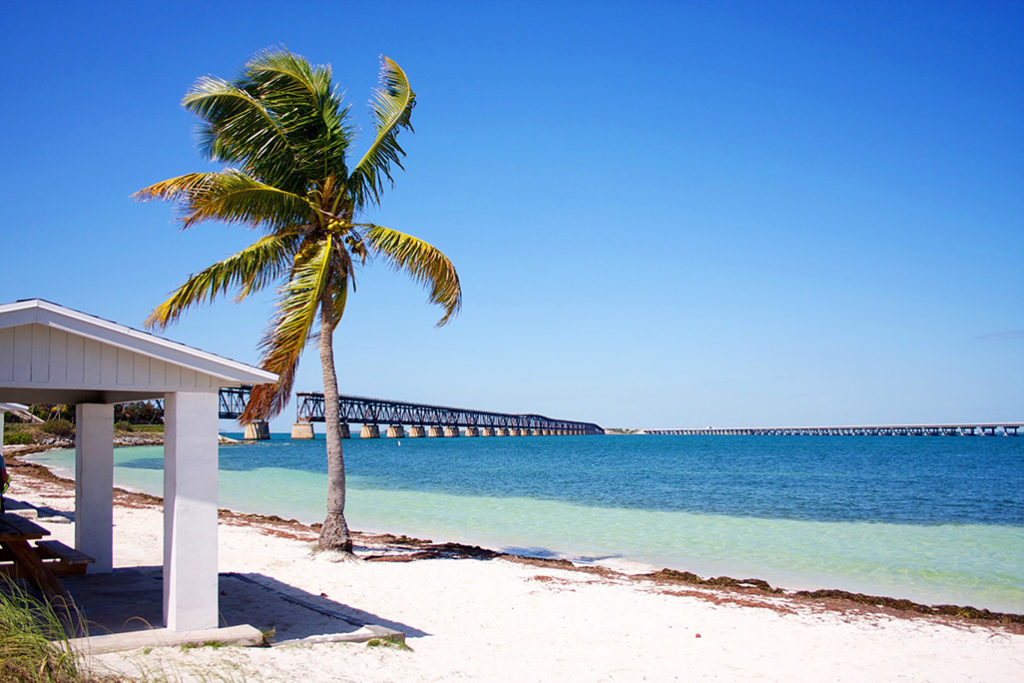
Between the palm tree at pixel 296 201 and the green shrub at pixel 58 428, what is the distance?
67.5 m

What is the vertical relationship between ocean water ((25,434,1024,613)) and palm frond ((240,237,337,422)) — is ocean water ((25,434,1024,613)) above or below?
below

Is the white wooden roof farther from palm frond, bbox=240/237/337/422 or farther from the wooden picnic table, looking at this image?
palm frond, bbox=240/237/337/422

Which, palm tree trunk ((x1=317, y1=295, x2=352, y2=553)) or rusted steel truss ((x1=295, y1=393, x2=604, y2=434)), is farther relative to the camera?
rusted steel truss ((x1=295, y1=393, x2=604, y2=434))

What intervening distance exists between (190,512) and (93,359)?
5.10 feet

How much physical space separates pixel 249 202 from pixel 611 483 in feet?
101

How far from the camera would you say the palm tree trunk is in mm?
13062

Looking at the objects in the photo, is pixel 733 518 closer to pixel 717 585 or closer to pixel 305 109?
pixel 717 585

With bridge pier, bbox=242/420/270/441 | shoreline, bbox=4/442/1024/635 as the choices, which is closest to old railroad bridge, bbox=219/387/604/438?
bridge pier, bbox=242/420/270/441

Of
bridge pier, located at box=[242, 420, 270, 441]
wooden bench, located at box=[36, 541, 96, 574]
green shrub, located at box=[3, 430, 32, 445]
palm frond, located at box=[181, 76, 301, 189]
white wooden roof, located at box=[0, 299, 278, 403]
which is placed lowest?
bridge pier, located at box=[242, 420, 270, 441]

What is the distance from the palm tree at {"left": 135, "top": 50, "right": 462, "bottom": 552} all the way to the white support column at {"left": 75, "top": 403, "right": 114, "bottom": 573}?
259 centimetres

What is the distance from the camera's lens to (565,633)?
885cm

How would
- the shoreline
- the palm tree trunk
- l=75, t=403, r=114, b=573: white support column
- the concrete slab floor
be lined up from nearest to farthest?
the concrete slab floor < l=75, t=403, r=114, b=573: white support column < the shoreline < the palm tree trunk

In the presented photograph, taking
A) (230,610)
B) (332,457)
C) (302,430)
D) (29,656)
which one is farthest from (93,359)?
(302,430)

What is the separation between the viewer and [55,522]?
52.4 feet
